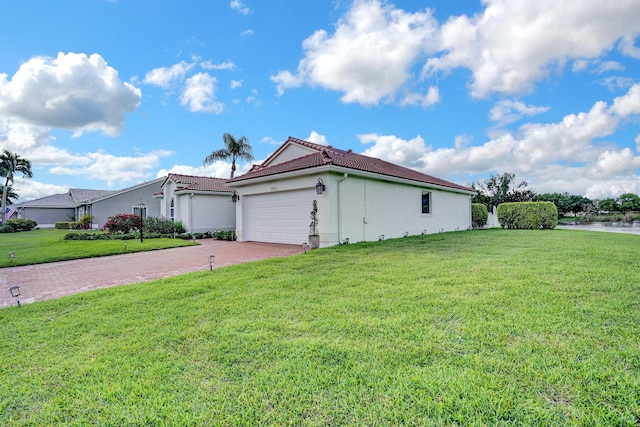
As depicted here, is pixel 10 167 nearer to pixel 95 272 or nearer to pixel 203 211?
pixel 203 211

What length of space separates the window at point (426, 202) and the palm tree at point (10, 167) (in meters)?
47.7

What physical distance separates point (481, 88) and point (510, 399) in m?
14.3

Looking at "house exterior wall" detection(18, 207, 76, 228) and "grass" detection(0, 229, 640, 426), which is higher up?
"house exterior wall" detection(18, 207, 76, 228)

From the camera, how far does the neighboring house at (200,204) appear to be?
61.8ft

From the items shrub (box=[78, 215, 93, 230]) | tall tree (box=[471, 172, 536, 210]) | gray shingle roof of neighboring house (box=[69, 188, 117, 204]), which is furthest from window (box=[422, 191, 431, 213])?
gray shingle roof of neighboring house (box=[69, 188, 117, 204])

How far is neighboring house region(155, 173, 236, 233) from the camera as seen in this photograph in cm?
1883

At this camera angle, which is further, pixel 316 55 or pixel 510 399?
pixel 316 55

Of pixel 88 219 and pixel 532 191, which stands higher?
pixel 532 191

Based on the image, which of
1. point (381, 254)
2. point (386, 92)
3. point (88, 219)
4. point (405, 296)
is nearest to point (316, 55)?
point (386, 92)

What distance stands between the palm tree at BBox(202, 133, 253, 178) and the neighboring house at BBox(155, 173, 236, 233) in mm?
7699

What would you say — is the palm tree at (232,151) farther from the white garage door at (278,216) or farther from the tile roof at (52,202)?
the tile roof at (52,202)

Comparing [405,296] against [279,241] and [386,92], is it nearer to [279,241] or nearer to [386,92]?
[279,241]

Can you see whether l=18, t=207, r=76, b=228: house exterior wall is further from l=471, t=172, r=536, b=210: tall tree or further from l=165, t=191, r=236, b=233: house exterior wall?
l=471, t=172, r=536, b=210: tall tree

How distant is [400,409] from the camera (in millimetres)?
2115
